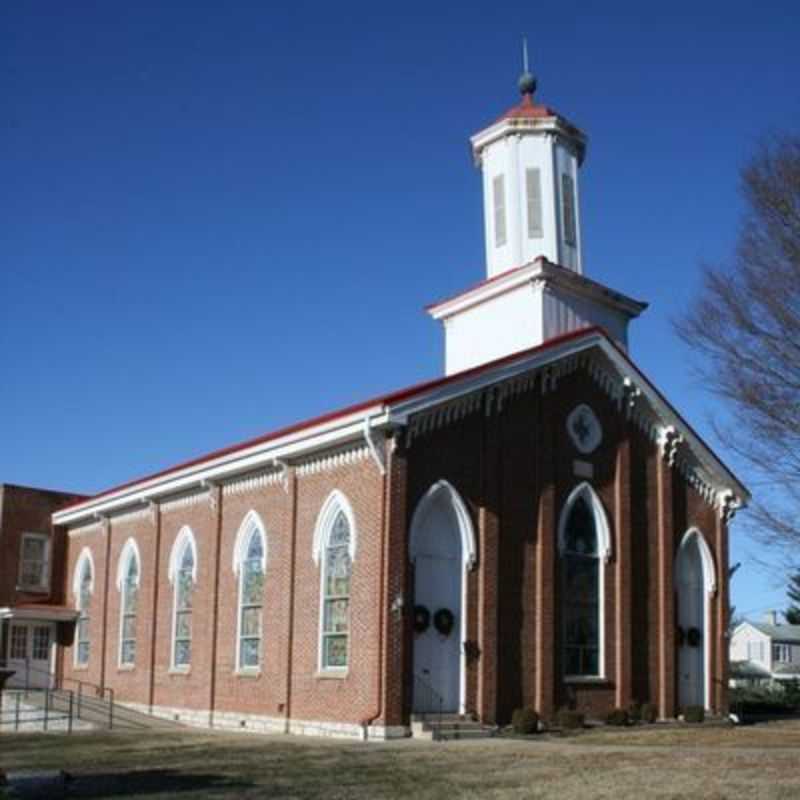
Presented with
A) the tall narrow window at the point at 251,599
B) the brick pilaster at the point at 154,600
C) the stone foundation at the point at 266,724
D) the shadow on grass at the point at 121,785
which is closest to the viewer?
the shadow on grass at the point at 121,785

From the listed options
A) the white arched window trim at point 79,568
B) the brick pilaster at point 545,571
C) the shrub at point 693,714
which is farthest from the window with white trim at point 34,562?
A: the shrub at point 693,714

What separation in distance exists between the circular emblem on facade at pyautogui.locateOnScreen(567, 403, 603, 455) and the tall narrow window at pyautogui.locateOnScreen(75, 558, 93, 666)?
17.5m

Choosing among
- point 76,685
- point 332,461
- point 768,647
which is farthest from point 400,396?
point 768,647

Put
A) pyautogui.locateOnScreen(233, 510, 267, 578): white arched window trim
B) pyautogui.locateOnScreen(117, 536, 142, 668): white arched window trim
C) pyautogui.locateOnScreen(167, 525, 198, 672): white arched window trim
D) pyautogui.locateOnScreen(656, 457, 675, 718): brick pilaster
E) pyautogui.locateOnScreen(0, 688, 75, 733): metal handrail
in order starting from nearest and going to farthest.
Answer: pyautogui.locateOnScreen(233, 510, 267, 578): white arched window trim → pyautogui.locateOnScreen(656, 457, 675, 718): brick pilaster → pyautogui.locateOnScreen(0, 688, 75, 733): metal handrail → pyautogui.locateOnScreen(167, 525, 198, 672): white arched window trim → pyautogui.locateOnScreen(117, 536, 142, 668): white arched window trim

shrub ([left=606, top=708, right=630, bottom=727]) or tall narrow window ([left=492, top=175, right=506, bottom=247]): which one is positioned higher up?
tall narrow window ([left=492, top=175, right=506, bottom=247])

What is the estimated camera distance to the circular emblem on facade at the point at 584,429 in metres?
29.0

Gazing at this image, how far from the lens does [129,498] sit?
1403 inches

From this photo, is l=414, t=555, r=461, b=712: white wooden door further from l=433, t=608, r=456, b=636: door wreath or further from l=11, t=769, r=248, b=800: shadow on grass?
l=11, t=769, r=248, b=800: shadow on grass

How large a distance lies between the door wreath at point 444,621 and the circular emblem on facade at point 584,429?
581 centimetres

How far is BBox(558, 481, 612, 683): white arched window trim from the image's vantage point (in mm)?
28266

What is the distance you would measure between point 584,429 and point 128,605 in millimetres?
15090

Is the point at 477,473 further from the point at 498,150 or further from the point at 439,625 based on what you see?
the point at 498,150

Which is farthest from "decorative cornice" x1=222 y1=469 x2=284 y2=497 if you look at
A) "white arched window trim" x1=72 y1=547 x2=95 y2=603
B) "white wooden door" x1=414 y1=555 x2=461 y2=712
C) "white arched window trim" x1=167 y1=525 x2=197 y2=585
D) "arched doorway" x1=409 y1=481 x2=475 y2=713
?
"white arched window trim" x1=72 y1=547 x2=95 y2=603

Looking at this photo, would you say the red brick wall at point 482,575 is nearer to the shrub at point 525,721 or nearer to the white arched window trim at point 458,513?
the white arched window trim at point 458,513
